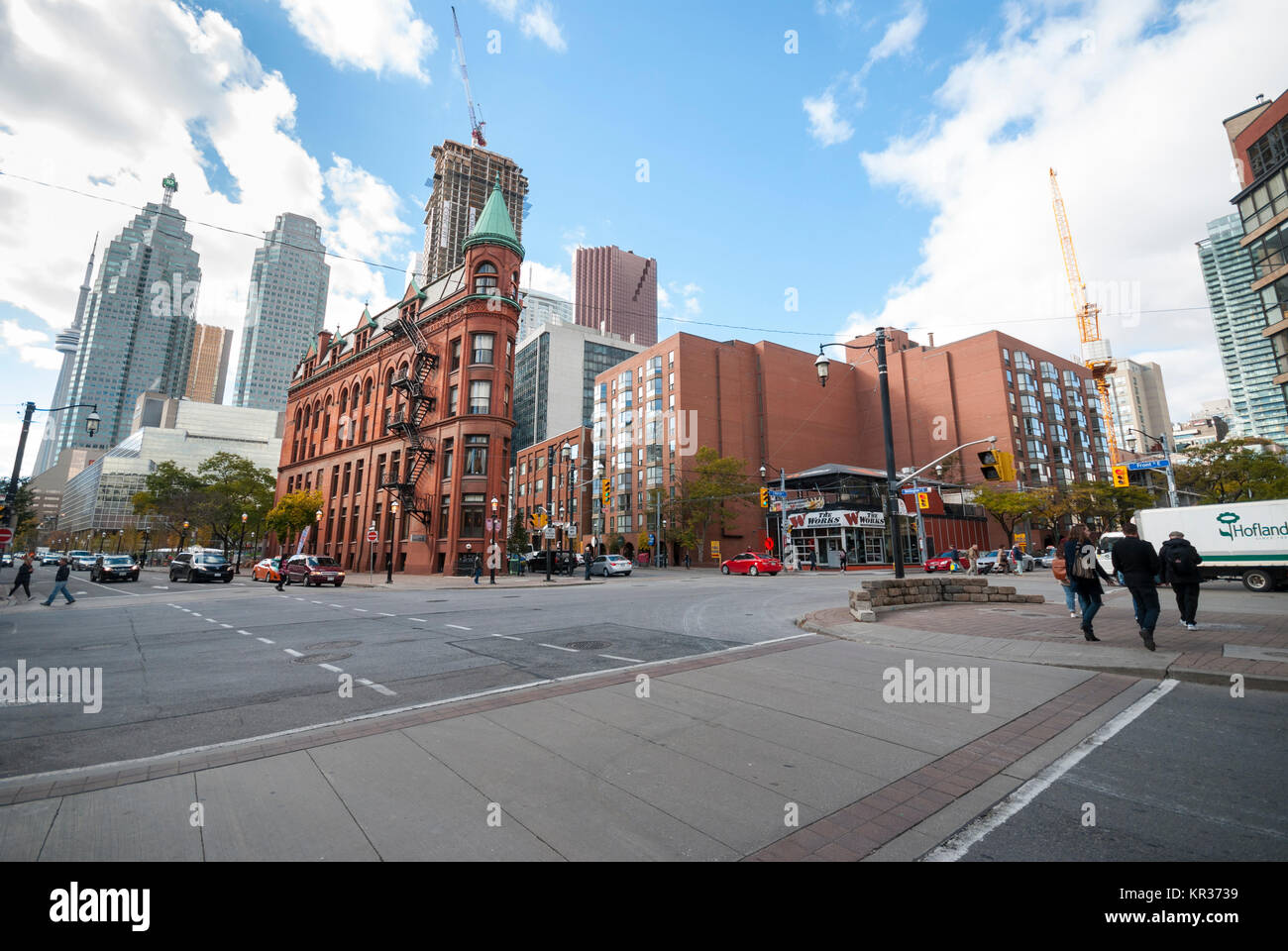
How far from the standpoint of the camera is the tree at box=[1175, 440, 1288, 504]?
37.2 meters

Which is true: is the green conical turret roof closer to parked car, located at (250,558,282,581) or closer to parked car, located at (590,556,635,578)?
parked car, located at (590,556,635,578)

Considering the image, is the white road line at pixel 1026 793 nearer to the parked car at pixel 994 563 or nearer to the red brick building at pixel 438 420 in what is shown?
the red brick building at pixel 438 420

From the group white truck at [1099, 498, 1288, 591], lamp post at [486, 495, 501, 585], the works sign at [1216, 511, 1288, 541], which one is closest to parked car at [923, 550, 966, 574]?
white truck at [1099, 498, 1288, 591]

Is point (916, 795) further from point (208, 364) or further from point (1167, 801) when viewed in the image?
point (208, 364)

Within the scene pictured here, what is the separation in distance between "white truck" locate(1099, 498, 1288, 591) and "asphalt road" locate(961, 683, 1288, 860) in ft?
53.4

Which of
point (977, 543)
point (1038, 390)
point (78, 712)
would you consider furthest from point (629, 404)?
point (78, 712)

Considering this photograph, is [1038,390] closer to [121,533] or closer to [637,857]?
[637,857]

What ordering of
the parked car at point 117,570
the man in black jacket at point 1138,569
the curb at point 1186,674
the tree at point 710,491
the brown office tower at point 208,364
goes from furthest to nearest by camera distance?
the brown office tower at point 208,364 → the tree at point 710,491 → the parked car at point 117,570 → the man in black jacket at point 1138,569 → the curb at point 1186,674

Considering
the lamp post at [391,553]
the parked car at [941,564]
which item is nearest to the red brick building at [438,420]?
the lamp post at [391,553]

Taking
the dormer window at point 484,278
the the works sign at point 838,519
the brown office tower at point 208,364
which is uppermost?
the brown office tower at point 208,364

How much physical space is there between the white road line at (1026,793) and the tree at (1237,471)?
46.8 m

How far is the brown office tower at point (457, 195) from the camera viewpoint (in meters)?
122

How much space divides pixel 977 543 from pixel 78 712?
79.0 metres

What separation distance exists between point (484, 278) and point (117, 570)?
31.0m
